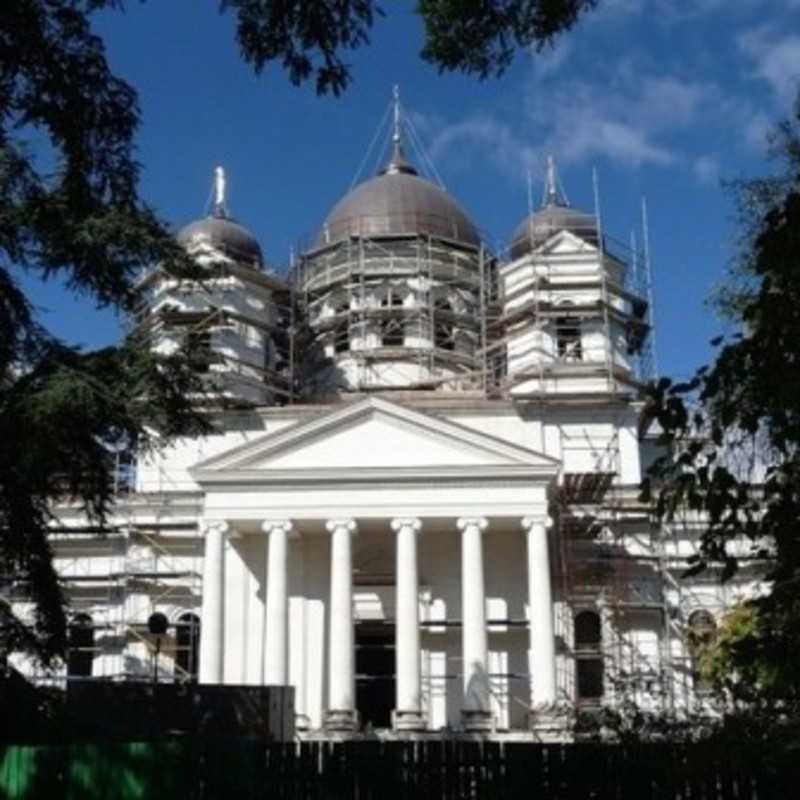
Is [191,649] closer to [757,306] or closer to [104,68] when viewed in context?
[104,68]

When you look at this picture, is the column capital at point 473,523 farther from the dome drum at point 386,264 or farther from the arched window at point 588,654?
the dome drum at point 386,264

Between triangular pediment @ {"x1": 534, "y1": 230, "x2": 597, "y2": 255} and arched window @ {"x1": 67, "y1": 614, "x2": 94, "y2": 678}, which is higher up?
triangular pediment @ {"x1": 534, "y1": 230, "x2": 597, "y2": 255}

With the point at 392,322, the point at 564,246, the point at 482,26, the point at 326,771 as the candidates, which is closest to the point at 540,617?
the point at 392,322

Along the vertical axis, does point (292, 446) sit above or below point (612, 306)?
below

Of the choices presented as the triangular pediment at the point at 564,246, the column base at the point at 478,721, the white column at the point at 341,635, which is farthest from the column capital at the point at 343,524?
the triangular pediment at the point at 564,246

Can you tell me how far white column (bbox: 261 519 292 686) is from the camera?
3422 cm

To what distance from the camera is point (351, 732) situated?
32281mm

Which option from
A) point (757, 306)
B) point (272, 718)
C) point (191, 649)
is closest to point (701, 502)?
point (757, 306)

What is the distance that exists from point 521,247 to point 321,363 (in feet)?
31.5

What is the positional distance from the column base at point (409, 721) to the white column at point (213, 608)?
5.73 meters

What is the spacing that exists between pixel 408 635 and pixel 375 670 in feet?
19.0

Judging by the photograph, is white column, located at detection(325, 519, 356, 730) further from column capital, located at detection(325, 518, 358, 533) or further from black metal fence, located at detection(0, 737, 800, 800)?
black metal fence, located at detection(0, 737, 800, 800)

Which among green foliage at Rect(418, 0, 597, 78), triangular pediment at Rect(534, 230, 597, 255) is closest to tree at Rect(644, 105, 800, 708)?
green foliage at Rect(418, 0, 597, 78)

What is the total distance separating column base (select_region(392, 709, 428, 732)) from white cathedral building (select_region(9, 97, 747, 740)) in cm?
8
